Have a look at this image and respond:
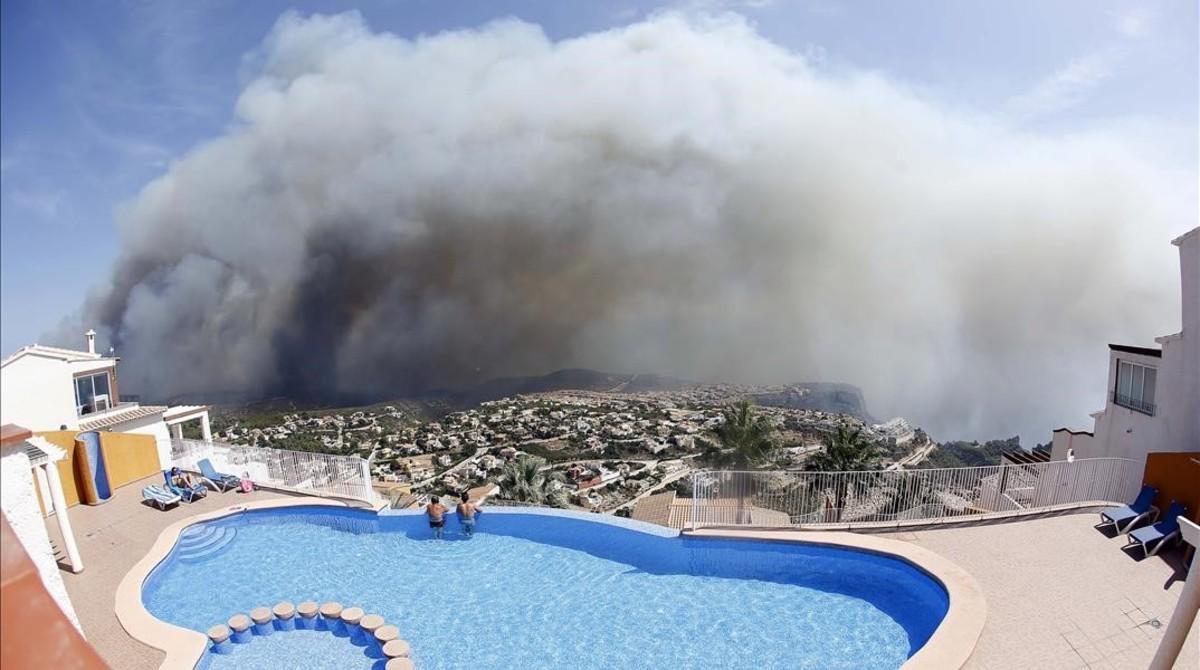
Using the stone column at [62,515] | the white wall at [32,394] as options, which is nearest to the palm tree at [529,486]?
the stone column at [62,515]

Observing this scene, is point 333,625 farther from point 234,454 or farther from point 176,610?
point 234,454

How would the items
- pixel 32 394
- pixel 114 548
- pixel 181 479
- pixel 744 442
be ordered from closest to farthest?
pixel 32 394, pixel 114 548, pixel 181 479, pixel 744 442

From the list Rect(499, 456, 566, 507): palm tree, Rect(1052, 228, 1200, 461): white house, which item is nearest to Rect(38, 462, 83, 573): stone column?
Rect(499, 456, 566, 507): palm tree

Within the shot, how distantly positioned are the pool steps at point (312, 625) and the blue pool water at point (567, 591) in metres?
0.20

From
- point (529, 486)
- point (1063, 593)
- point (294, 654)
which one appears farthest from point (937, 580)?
point (529, 486)

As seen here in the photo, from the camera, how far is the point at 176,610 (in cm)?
625

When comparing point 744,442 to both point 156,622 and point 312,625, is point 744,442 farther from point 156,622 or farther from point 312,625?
point 156,622

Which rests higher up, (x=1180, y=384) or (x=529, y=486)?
(x=1180, y=384)

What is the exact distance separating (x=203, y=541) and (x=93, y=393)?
3.39m

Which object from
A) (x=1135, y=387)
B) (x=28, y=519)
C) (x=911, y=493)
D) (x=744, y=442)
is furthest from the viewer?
(x=744, y=442)

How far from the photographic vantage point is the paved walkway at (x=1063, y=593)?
445 cm

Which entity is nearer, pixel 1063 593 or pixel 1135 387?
pixel 1063 593

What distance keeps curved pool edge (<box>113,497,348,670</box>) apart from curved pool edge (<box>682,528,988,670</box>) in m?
4.65

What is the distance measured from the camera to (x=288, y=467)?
9.16 meters
